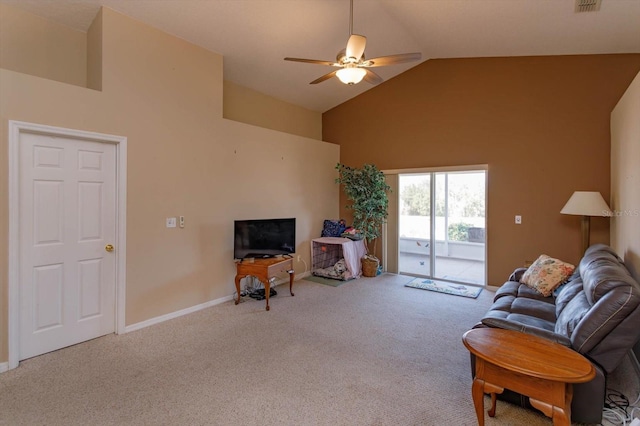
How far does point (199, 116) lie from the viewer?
4172 mm

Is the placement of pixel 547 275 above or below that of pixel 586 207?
below

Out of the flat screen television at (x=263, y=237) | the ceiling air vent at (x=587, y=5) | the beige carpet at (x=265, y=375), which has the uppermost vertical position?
the ceiling air vent at (x=587, y=5)

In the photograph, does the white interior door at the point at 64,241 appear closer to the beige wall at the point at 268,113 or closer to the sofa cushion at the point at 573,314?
the beige wall at the point at 268,113

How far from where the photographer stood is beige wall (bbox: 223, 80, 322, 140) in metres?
5.20

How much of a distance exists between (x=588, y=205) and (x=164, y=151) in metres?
5.33

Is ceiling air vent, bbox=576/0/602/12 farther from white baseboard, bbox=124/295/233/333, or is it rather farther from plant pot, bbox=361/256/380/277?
white baseboard, bbox=124/295/233/333

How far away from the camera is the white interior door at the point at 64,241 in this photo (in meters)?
2.92

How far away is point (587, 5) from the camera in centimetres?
309

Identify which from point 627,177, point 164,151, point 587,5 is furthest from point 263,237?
point 587,5

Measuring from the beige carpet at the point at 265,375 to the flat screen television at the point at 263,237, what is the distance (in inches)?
35.9

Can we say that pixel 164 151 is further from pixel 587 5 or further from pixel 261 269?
pixel 587 5

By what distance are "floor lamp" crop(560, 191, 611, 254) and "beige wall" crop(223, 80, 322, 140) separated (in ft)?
15.5

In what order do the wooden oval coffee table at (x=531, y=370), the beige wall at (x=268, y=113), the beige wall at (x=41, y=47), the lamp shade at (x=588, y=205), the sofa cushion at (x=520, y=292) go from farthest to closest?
the beige wall at (x=268, y=113) < the lamp shade at (x=588, y=205) < the sofa cushion at (x=520, y=292) < the beige wall at (x=41, y=47) < the wooden oval coffee table at (x=531, y=370)

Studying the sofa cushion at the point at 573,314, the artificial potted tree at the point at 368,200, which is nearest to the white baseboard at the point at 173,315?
the artificial potted tree at the point at 368,200
